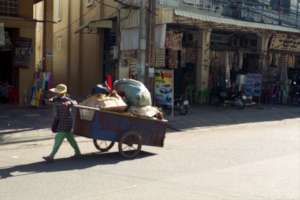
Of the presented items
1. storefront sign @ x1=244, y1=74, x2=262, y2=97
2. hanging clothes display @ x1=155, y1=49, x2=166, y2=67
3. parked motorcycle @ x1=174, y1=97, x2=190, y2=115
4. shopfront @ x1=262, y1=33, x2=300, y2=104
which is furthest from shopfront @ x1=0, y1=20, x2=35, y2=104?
shopfront @ x1=262, y1=33, x2=300, y2=104

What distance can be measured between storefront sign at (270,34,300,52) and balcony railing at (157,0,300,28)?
2.24 ft

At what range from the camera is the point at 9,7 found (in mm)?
22984

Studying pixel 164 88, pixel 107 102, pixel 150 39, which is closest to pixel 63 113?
pixel 107 102

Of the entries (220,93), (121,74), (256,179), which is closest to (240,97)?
(220,93)

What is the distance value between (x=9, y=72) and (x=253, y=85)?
11.6 metres

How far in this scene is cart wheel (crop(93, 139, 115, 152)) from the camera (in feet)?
41.9

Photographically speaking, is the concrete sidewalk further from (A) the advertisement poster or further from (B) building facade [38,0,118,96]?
(B) building facade [38,0,118,96]

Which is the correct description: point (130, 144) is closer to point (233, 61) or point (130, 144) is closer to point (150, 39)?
point (150, 39)

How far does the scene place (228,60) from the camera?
94.0 ft

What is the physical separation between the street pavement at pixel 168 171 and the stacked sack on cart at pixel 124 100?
3.18 feet

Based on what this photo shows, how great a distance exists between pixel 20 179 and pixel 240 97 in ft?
57.9

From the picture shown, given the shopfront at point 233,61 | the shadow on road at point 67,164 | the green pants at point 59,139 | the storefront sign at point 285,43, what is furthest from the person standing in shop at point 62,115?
the storefront sign at point 285,43

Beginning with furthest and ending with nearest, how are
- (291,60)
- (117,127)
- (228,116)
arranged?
(291,60), (228,116), (117,127)

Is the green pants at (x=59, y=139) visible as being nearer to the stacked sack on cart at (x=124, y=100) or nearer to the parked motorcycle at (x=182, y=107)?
the stacked sack on cart at (x=124, y=100)
